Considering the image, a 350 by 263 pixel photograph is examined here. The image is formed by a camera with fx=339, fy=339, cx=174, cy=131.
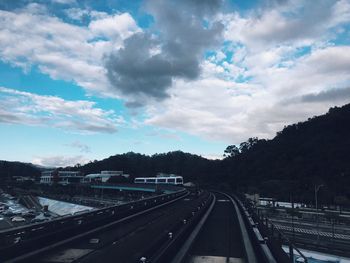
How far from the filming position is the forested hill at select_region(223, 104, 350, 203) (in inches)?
3396

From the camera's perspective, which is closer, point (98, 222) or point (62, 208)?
point (98, 222)

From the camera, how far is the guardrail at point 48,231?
1340 cm

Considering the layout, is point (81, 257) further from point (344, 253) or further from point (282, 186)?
point (282, 186)

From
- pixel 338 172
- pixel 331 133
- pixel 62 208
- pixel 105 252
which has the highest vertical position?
pixel 331 133

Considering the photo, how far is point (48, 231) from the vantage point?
17.3m

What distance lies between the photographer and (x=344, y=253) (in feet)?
102

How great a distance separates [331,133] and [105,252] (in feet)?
431

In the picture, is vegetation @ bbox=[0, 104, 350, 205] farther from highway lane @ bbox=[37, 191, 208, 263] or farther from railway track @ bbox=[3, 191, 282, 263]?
highway lane @ bbox=[37, 191, 208, 263]

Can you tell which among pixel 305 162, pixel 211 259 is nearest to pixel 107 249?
pixel 211 259

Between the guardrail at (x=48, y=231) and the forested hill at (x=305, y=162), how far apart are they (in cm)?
6344

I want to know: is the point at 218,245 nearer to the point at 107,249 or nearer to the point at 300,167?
the point at 107,249

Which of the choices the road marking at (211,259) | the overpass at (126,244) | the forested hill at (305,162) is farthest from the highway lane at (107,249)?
the forested hill at (305,162)

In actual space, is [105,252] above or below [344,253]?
above

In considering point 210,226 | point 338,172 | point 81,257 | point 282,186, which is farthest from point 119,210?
point 338,172
